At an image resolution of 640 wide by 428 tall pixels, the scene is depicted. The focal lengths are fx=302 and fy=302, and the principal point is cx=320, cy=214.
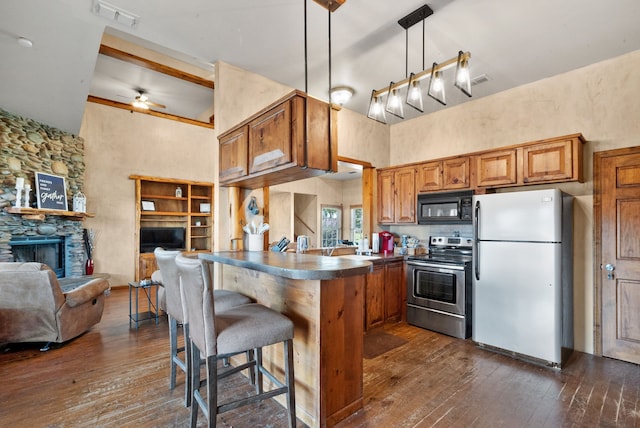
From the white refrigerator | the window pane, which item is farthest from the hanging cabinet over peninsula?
the white refrigerator

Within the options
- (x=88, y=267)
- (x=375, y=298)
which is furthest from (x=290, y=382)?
(x=88, y=267)

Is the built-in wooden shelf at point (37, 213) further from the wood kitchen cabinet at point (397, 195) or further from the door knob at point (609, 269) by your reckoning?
the door knob at point (609, 269)

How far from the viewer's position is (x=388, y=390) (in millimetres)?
2393

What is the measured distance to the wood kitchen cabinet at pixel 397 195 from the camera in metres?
4.39

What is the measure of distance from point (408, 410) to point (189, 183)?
6.50 m

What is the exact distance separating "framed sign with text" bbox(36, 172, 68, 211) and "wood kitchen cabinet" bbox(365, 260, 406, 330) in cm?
510

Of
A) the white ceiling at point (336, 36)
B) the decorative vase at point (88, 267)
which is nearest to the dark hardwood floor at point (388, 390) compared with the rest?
the decorative vase at point (88, 267)

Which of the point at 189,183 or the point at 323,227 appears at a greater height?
the point at 189,183

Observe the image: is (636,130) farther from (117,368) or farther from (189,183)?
(189,183)

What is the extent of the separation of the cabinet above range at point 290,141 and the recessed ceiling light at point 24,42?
2.58 m

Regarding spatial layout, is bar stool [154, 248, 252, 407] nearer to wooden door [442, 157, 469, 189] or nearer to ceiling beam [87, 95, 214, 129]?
wooden door [442, 157, 469, 189]

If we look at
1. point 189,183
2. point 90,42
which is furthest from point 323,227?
point 90,42

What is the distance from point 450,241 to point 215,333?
11.4ft

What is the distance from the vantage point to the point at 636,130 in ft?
9.88
